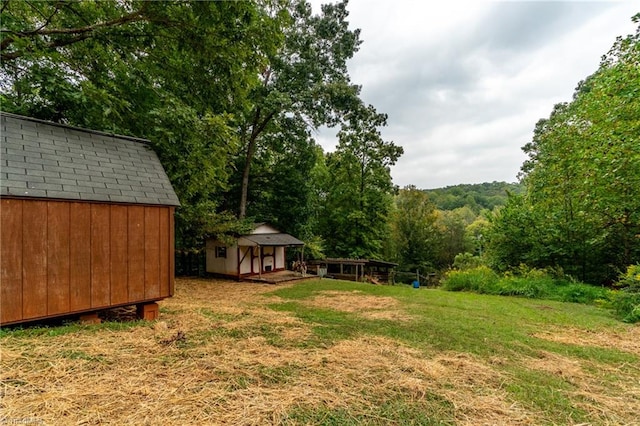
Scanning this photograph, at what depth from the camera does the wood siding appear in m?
3.14

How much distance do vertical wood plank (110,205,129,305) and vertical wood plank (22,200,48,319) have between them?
0.69m

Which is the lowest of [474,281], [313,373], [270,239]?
[474,281]

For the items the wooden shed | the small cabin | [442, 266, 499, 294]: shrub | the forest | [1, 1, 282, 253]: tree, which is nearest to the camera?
the wooden shed

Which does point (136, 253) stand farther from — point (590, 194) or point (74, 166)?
point (590, 194)

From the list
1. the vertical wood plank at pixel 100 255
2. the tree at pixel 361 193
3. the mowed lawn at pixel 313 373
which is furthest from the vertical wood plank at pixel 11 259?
the tree at pixel 361 193

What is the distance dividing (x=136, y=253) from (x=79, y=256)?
66 centimetres

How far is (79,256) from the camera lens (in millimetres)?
3627

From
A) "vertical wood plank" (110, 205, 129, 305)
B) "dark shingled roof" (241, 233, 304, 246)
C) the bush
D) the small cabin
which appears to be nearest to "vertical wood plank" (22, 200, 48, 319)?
"vertical wood plank" (110, 205, 129, 305)

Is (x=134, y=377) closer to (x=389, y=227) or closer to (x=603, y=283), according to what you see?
(x=603, y=283)

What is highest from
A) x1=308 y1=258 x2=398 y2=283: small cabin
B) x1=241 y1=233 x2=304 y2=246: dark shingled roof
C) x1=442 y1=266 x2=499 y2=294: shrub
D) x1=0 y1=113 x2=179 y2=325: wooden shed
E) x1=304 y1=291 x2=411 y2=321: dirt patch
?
x1=0 y1=113 x2=179 y2=325: wooden shed

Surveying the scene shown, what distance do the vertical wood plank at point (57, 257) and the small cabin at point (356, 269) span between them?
1388 centimetres

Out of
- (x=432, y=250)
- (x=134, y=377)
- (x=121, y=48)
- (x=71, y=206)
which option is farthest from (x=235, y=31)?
(x=432, y=250)

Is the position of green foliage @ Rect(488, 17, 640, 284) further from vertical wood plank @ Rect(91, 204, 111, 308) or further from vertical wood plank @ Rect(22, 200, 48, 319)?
vertical wood plank @ Rect(22, 200, 48, 319)

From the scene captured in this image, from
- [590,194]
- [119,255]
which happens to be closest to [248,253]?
[119,255]
